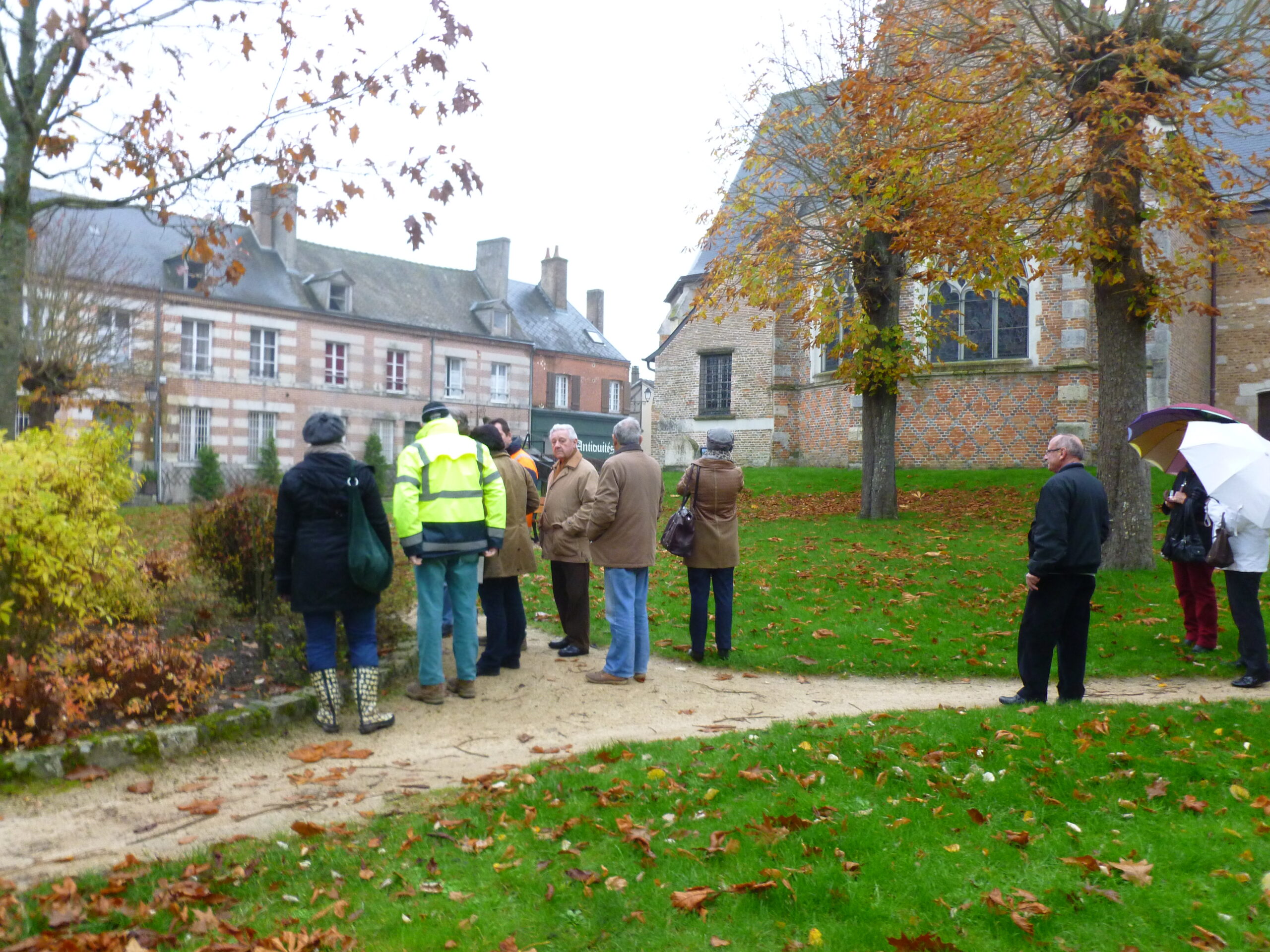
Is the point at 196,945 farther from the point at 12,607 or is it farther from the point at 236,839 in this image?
the point at 12,607

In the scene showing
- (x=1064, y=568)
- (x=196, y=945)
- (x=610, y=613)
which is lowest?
(x=196, y=945)

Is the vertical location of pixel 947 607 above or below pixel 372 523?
below

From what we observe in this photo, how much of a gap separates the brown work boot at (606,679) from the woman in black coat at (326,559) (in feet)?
5.92

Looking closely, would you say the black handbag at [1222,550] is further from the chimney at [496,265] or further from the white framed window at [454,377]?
the chimney at [496,265]

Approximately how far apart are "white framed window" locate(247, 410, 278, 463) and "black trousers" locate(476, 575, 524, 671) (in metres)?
32.3

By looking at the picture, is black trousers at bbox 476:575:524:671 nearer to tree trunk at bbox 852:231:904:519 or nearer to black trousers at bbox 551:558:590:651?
black trousers at bbox 551:558:590:651

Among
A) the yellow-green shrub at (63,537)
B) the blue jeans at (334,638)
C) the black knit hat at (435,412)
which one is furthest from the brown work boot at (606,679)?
the yellow-green shrub at (63,537)

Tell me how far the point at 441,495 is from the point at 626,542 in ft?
5.00

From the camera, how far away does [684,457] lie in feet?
106

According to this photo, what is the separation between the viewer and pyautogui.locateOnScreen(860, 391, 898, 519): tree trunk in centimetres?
1845

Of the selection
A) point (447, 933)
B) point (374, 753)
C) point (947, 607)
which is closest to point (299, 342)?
point (947, 607)

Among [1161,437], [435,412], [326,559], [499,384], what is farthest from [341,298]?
[326,559]

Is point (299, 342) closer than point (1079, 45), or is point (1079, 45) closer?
point (1079, 45)

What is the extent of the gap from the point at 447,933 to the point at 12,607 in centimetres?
408
